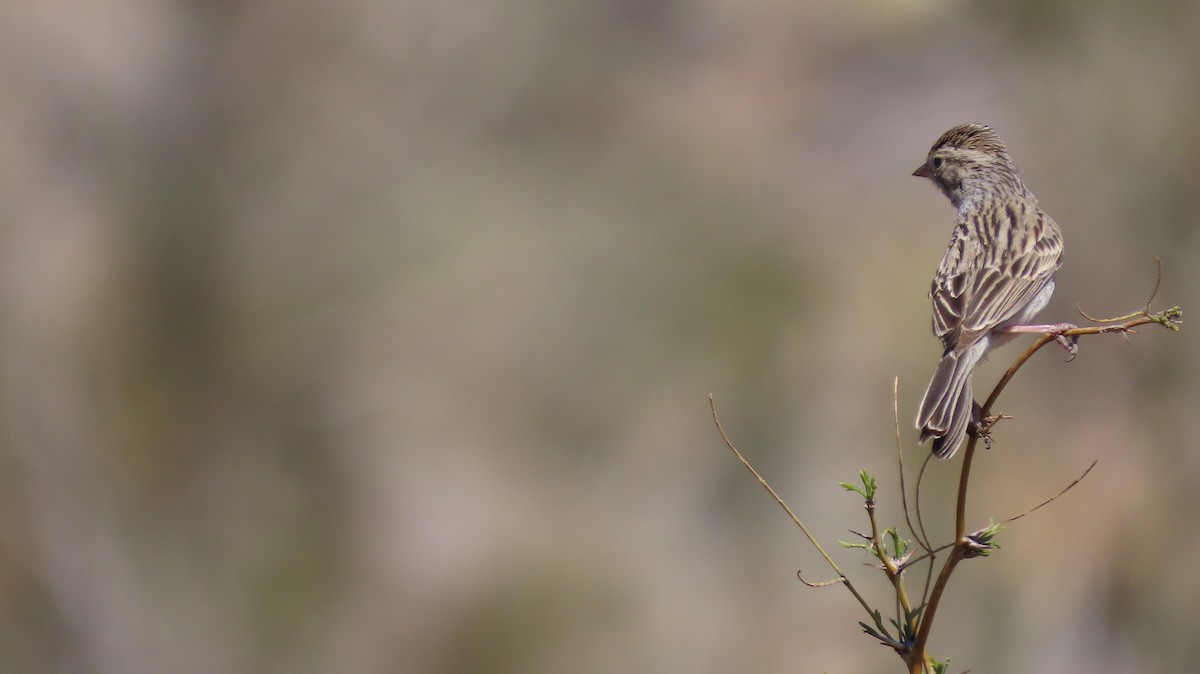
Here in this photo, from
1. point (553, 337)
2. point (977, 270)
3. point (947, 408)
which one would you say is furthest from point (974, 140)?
point (553, 337)

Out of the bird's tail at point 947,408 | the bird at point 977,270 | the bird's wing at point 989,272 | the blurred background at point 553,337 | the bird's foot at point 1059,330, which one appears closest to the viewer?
the bird's foot at point 1059,330

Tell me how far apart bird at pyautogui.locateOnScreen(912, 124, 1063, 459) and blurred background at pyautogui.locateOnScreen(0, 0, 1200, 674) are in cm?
433

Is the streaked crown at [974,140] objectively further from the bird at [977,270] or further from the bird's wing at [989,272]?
the bird's wing at [989,272]

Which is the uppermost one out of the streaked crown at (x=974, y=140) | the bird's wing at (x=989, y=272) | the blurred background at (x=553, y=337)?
the blurred background at (x=553, y=337)

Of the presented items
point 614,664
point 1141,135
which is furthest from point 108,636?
point 1141,135

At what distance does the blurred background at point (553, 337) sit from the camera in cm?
845

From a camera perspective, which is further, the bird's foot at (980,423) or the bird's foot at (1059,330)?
the bird's foot at (980,423)

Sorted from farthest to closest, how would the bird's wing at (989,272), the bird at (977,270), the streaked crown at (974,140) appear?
1. the streaked crown at (974,140)
2. the bird's wing at (989,272)
3. the bird at (977,270)

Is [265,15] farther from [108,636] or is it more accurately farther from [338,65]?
[108,636]

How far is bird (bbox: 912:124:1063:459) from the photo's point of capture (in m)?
2.39

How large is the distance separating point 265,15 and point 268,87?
2.28ft

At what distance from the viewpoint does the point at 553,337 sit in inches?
360

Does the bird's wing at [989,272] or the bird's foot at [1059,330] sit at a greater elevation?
the bird's wing at [989,272]

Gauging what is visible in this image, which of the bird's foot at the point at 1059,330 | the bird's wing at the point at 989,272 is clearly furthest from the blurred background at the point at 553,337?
the bird's foot at the point at 1059,330
